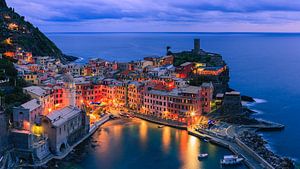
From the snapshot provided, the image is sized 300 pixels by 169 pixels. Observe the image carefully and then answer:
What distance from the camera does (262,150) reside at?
34812 mm

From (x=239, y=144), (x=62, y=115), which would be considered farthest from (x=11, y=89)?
(x=239, y=144)

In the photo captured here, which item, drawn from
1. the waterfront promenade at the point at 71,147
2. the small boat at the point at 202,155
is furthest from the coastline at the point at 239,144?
the waterfront promenade at the point at 71,147

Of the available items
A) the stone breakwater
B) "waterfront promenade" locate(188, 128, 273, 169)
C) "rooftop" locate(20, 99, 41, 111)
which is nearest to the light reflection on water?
"waterfront promenade" locate(188, 128, 273, 169)

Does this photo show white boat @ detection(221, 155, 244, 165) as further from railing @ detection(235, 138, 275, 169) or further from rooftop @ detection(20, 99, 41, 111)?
rooftop @ detection(20, 99, 41, 111)

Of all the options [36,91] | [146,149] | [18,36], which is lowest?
[146,149]

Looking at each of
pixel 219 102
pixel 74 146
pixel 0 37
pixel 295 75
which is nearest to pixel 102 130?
pixel 74 146

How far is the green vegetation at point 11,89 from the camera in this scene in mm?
38531

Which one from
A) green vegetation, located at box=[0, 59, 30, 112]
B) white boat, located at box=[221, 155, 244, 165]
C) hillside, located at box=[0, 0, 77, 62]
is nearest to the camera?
white boat, located at box=[221, 155, 244, 165]

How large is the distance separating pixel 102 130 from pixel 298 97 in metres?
37.8

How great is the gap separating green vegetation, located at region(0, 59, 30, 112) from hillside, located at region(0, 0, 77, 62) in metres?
25.3

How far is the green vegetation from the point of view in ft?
126

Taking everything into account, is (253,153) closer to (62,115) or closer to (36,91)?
(62,115)

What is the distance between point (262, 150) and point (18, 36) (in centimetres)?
6546

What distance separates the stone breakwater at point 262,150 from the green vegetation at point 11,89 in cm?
2416
